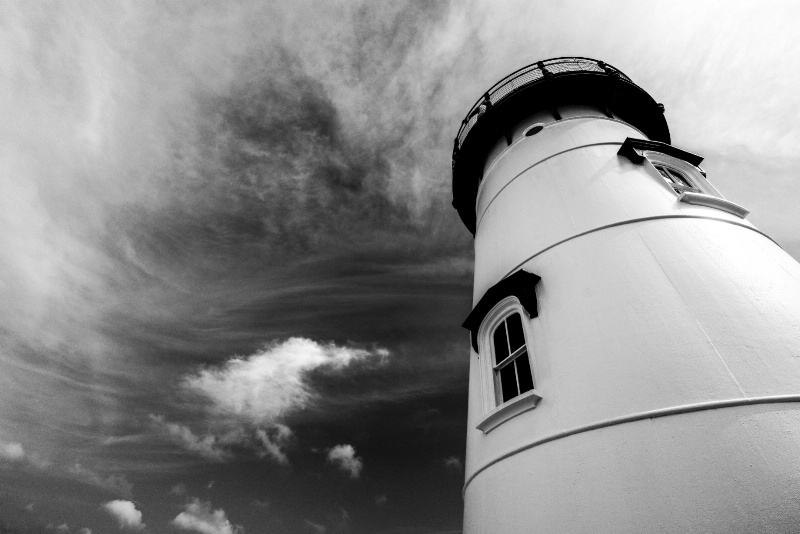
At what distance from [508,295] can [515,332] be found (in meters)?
0.54

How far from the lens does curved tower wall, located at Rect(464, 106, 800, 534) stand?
3.10 meters

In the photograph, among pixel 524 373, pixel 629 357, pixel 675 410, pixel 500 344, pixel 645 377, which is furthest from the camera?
pixel 500 344

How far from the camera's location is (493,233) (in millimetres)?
7348

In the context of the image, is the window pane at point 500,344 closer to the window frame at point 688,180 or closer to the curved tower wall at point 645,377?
the curved tower wall at point 645,377

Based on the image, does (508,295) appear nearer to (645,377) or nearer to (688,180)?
(645,377)

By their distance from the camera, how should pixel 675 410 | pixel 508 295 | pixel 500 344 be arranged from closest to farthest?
1. pixel 675 410
2. pixel 508 295
3. pixel 500 344

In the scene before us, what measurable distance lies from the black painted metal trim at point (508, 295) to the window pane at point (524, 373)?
595mm

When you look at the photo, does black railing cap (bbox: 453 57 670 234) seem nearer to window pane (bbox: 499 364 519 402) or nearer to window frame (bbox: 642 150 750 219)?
window frame (bbox: 642 150 750 219)

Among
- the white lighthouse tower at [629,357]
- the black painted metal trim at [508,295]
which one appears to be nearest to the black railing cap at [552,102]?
the white lighthouse tower at [629,357]

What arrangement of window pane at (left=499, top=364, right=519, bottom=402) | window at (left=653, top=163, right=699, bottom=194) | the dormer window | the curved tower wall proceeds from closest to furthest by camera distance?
the curved tower wall < the dormer window < window pane at (left=499, top=364, right=519, bottom=402) < window at (left=653, top=163, right=699, bottom=194)

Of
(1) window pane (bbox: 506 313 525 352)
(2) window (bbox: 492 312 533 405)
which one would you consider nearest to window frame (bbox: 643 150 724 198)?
(1) window pane (bbox: 506 313 525 352)

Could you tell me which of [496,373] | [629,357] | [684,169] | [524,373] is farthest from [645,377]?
[684,169]

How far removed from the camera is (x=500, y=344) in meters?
5.77

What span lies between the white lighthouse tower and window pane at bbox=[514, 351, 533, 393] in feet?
0.10
